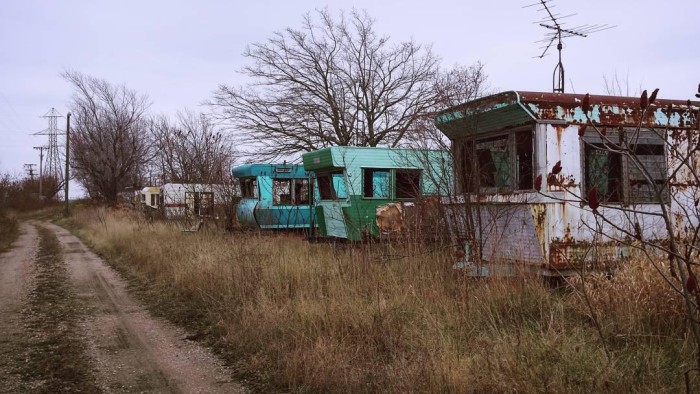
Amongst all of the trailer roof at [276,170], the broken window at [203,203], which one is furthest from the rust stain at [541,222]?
the broken window at [203,203]

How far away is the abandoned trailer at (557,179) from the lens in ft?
19.3

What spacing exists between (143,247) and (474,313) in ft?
31.0

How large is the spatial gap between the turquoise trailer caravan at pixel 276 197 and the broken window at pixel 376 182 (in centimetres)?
370

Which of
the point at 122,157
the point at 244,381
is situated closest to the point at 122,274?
the point at 244,381

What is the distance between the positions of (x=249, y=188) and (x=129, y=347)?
10.1 m

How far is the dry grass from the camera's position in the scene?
353cm

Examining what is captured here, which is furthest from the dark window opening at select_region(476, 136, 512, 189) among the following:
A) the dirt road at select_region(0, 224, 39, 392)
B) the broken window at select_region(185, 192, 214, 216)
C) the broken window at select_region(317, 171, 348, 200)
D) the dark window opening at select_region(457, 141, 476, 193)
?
the broken window at select_region(185, 192, 214, 216)

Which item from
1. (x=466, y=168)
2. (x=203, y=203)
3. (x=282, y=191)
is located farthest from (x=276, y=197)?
(x=466, y=168)

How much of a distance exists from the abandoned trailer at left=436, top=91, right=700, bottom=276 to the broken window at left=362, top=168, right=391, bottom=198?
4.24 m

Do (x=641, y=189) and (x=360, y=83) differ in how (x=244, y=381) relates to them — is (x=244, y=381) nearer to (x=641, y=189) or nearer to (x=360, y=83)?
(x=641, y=189)

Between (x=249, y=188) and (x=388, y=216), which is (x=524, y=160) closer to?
(x=388, y=216)

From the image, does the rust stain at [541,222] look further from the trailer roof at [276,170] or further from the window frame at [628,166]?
the trailer roof at [276,170]

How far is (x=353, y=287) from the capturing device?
240 inches

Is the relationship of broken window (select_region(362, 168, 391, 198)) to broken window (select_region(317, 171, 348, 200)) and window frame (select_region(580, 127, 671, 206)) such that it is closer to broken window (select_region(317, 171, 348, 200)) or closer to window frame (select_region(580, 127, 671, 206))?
broken window (select_region(317, 171, 348, 200))
